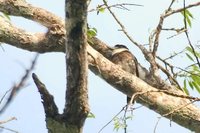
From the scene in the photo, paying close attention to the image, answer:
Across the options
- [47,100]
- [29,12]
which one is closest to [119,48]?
[29,12]

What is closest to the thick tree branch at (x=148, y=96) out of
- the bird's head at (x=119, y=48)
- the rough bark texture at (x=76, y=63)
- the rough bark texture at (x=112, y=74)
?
the rough bark texture at (x=112, y=74)

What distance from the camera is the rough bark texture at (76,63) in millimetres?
1570

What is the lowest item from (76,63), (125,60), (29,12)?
(125,60)

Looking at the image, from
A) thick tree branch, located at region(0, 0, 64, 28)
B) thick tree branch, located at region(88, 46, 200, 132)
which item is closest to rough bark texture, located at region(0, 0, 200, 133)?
thick tree branch, located at region(88, 46, 200, 132)

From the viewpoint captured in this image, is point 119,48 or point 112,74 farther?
point 119,48

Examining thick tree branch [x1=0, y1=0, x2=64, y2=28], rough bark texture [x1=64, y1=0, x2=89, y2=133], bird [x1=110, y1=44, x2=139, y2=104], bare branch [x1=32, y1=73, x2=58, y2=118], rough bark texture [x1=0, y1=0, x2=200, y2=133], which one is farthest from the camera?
bird [x1=110, y1=44, x2=139, y2=104]

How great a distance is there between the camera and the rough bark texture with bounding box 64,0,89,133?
1.57 metres

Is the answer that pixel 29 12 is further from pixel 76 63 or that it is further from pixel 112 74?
pixel 76 63

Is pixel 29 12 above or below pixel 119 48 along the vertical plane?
above

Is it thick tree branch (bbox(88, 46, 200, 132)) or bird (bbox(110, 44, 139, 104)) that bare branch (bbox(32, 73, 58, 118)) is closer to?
thick tree branch (bbox(88, 46, 200, 132))

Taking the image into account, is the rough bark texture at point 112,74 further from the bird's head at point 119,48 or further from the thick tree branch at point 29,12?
the bird's head at point 119,48

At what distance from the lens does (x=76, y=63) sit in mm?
1650

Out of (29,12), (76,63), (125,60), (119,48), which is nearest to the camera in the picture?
(76,63)

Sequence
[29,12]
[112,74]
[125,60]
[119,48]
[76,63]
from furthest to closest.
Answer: [119,48] → [125,60] → [29,12] → [112,74] → [76,63]
